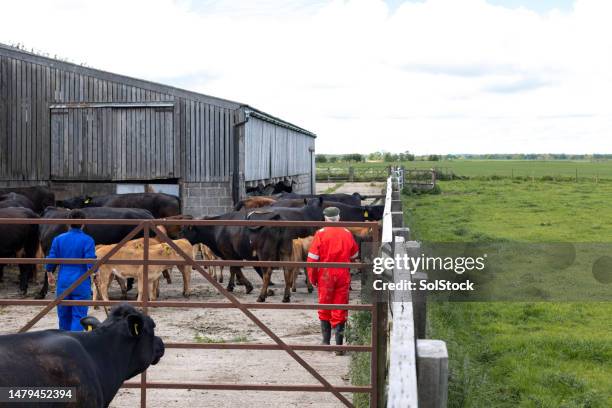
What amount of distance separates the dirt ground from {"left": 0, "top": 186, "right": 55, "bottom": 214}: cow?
7.79 m

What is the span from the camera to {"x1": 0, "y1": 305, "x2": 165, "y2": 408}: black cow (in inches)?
193

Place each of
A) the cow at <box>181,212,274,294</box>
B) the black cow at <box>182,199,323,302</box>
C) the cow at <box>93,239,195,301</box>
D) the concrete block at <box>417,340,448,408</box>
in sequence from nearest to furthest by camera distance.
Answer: the concrete block at <box>417,340,448,408</box>
the cow at <box>93,239,195,301</box>
the black cow at <box>182,199,323,302</box>
the cow at <box>181,212,274,294</box>

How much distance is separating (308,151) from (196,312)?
111ft

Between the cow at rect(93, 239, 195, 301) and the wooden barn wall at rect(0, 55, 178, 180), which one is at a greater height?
the wooden barn wall at rect(0, 55, 178, 180)

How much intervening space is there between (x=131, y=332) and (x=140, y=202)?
1513 cm

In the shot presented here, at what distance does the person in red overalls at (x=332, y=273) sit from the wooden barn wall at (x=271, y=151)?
13.2m

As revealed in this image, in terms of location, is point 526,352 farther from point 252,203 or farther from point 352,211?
point 252,203

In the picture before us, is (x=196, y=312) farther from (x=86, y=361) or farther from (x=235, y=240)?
(x=86, y=361)

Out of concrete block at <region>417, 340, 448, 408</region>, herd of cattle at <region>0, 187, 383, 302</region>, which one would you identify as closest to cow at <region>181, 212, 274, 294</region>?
herd of cattle at <region>0, 187, 383, 302</region>

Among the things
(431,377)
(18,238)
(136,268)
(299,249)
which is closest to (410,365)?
(431,377)

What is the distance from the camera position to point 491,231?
2284cm

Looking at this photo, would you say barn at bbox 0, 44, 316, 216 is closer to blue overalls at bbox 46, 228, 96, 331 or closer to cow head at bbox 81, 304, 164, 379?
blue overalls at bbox 46, 228, 96, 331

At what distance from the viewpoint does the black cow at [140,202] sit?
20.5 meters

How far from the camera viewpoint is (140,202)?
2058 centimetres
